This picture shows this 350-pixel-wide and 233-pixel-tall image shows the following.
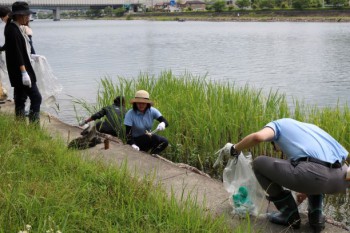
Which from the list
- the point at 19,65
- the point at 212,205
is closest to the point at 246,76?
the point at 19,65

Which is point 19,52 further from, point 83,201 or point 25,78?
point 83,201

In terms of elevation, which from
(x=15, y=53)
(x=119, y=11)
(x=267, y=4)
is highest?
(x=267, y=4)

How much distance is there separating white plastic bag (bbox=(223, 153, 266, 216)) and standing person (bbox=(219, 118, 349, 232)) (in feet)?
0.41

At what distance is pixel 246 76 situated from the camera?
16766mm

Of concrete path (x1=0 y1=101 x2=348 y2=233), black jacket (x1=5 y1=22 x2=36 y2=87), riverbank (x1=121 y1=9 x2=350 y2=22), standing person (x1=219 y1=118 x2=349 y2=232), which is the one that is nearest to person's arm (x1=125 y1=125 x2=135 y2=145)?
concrete path (x1=0 y1=101 x2=348 y2=233)

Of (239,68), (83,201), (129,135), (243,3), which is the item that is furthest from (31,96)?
(243,3)

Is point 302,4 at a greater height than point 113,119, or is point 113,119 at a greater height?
point 302,4

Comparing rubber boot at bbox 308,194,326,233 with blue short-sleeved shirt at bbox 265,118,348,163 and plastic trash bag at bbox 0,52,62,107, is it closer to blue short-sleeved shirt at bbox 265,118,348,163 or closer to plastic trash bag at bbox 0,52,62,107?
blue short-sleeved shirt at bbox 265,118,348,163

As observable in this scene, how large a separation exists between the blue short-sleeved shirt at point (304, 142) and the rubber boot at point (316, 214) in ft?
1.09

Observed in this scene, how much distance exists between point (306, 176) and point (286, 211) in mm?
370

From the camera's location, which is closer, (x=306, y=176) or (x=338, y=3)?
(x=306, y=176)

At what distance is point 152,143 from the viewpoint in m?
5.57

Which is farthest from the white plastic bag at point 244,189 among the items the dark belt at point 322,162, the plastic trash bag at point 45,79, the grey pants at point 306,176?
the plastic trash bag at point 45,79

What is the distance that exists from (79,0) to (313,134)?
96683 millimetres
